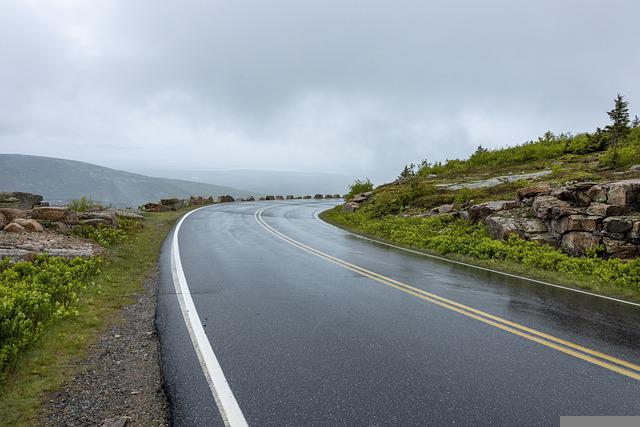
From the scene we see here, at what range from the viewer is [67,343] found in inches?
190

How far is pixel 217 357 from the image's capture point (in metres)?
4.42

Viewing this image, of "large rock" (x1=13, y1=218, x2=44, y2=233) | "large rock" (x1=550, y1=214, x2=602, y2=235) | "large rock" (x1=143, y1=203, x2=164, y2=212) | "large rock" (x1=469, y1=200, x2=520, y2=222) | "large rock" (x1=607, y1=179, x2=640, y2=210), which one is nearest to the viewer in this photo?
"large rock" (x1=13, y1=218, x2=44, y2=233)

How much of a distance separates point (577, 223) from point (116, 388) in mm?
13418

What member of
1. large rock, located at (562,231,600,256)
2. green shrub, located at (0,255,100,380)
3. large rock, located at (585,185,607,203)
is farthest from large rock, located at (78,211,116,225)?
large rock, located at (585,185,607,203)

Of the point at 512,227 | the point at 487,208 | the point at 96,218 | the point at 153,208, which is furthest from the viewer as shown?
the point at 153,208

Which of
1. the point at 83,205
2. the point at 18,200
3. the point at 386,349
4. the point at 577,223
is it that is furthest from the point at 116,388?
the point at 18,200

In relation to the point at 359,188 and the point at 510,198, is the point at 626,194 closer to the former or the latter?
the point at 510,198

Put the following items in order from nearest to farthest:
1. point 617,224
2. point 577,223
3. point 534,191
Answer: point 617,224
point 577,223
point 534,191

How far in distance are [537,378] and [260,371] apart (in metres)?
3.11

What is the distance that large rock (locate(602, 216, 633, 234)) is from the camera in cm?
1100

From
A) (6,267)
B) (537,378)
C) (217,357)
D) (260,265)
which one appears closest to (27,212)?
(6,267)

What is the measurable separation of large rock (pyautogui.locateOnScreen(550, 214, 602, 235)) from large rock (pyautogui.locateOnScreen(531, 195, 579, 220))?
0.24m

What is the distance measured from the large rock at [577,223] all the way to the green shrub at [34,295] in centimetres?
1375

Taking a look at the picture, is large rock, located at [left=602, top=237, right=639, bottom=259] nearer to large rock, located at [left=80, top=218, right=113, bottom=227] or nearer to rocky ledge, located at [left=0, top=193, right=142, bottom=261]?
rocky ledge, located at [left=0, top=193, right=142, bottom=261]
